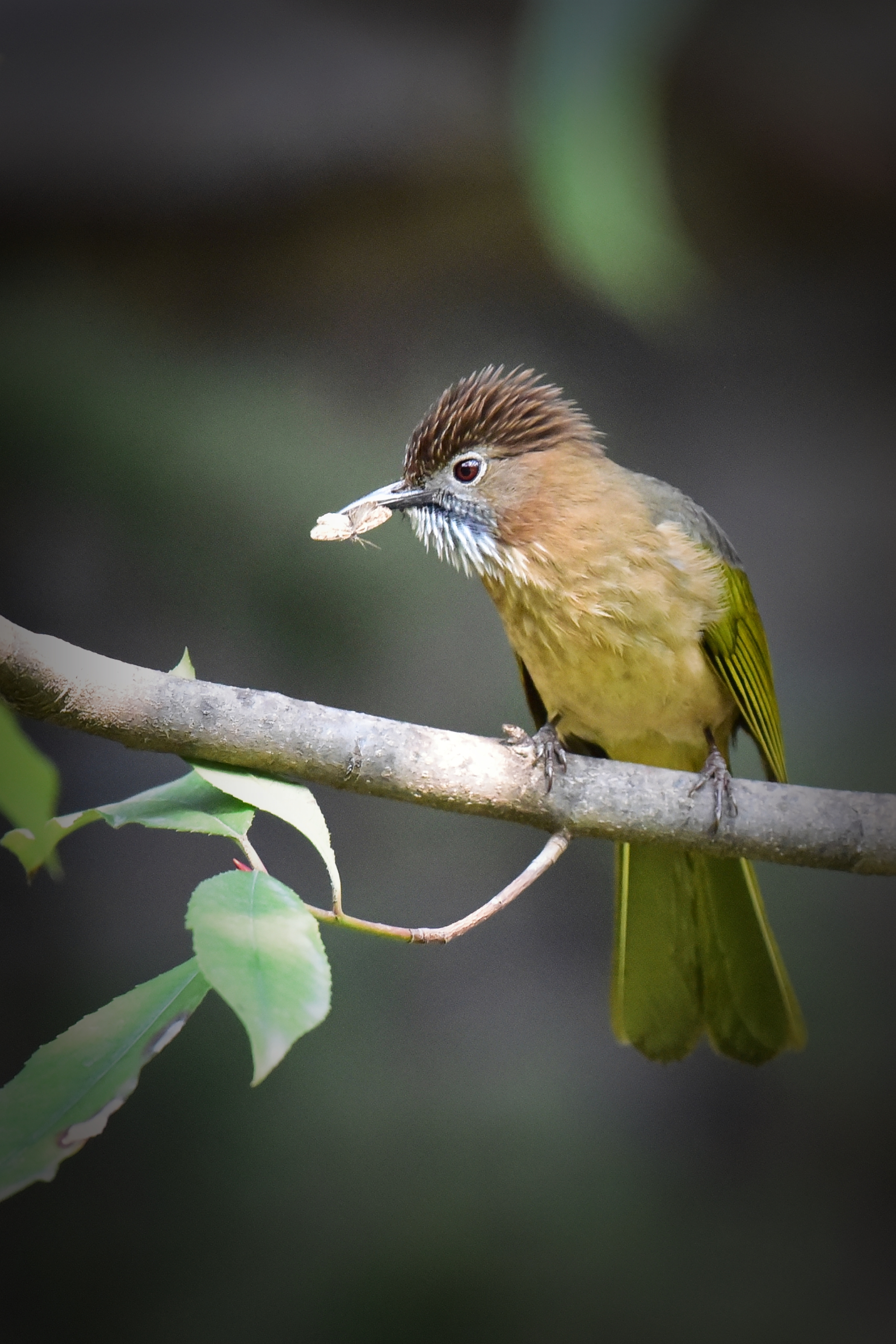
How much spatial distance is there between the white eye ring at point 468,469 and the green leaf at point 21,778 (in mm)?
533

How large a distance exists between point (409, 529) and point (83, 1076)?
60cm

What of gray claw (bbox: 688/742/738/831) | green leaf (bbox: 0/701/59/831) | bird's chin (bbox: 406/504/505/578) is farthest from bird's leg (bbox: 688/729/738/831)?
green leaf (bbox: 0/701/59/831)

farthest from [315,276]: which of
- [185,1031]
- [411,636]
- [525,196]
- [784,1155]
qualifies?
[784,1155]

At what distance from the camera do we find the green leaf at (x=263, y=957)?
54cm

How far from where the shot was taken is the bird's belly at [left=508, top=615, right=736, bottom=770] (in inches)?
39.3

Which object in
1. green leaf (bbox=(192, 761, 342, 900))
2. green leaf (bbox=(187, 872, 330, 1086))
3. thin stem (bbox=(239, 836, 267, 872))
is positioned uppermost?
green leaf (bbox=(192, 761, 342, 900))

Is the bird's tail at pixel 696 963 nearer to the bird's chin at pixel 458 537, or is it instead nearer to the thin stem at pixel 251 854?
the bird's chin at pixel 458 537

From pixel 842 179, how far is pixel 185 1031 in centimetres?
94

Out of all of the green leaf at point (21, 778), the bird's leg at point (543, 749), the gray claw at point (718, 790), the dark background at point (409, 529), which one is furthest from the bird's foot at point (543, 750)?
the green leaf at point (21, 778)

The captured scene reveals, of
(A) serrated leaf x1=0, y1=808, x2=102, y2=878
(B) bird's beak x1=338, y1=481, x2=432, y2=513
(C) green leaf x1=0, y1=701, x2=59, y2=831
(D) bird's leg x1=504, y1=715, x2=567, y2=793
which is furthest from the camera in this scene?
(B) bird's beak x1=338, y1=481, x2=432, y2=513

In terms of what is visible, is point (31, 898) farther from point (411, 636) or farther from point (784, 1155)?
point (784, 1155)

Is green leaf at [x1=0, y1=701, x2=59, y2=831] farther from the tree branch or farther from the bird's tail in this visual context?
the bird's tail

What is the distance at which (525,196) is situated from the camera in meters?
0.95

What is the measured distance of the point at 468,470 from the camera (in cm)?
97
